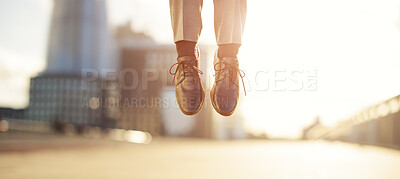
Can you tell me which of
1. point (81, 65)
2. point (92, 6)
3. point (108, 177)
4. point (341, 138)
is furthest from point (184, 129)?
point (108, 177)

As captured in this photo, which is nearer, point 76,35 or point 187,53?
point 187,53

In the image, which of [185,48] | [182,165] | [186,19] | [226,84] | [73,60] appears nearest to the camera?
[186,19]

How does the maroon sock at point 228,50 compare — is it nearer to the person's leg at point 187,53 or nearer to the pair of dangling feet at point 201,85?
the pair of dangling feet at point 201,85

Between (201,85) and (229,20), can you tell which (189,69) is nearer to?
(201,85)

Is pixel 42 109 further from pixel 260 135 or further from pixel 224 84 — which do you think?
pixel 224 84

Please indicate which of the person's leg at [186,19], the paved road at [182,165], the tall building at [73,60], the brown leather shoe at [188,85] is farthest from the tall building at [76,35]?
the person's leg at [186,19]

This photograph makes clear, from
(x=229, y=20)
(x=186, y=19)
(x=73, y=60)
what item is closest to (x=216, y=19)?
Answer: (x=229, y=20)
